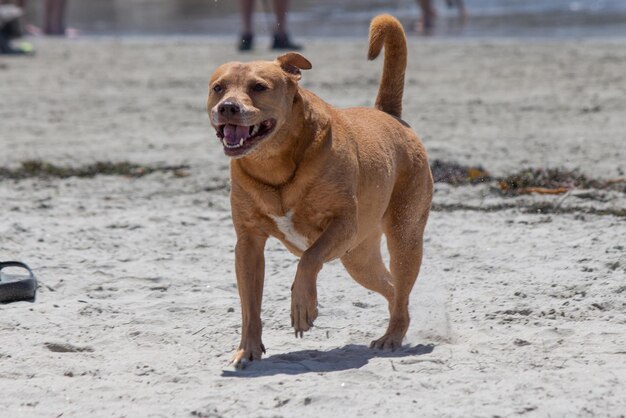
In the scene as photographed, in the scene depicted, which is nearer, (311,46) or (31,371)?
(31,371)

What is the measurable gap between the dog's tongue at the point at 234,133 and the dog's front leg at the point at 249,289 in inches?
18.9

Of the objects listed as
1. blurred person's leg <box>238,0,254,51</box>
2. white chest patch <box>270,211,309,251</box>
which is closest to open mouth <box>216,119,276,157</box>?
white chest patch <box>270,211,309,251</box>

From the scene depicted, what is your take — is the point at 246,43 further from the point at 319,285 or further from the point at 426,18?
the point at 319,285

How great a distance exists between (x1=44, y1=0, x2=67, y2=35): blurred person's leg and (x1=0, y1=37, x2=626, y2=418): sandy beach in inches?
313

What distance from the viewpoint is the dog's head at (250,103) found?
14.8 feet

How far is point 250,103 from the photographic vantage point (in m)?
4.59

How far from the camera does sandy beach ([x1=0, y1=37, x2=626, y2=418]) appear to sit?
4.40 m

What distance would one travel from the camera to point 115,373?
188 inches

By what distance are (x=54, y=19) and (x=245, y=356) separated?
53.0ft

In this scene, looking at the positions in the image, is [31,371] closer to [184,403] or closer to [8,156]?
[184,403]

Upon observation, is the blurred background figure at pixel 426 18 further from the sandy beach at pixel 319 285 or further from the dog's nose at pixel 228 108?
the dog's nose at pixel 228 108

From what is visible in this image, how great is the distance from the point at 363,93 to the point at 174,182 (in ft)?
12.9

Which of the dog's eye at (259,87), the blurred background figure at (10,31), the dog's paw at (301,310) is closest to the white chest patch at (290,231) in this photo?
the dog's paw at (301,310)

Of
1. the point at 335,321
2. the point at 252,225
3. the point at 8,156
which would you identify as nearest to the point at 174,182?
the point at 8,156
